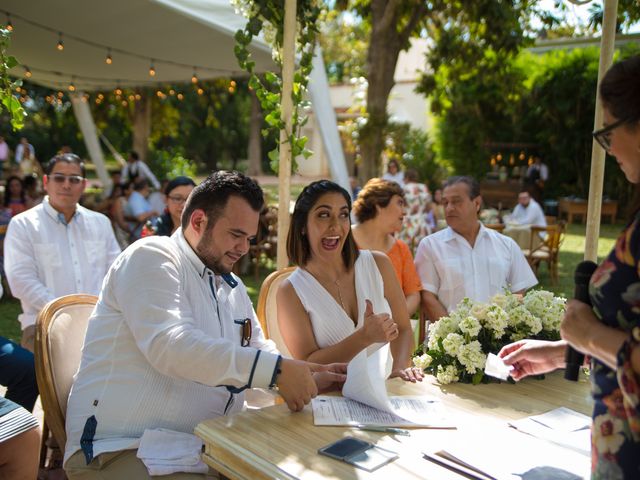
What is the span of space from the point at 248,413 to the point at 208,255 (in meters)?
0.64

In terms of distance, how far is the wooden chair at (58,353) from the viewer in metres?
2.51

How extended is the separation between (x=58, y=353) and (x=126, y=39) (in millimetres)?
8765

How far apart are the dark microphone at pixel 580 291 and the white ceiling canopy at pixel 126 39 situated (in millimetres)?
6788

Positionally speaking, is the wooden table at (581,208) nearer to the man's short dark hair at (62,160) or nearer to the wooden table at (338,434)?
the man's short dark hair at (62,160)

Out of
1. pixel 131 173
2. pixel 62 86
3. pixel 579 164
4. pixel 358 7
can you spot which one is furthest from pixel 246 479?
pixel 579 164

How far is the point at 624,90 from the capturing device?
1.45 m

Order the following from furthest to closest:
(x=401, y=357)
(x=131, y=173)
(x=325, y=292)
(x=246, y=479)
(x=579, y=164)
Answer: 1. (x=579, y=164)
2. (x=131, y=173)
3. (x=401, y=357)
4. (x=325, y=292)
5. (x=246, y=479)

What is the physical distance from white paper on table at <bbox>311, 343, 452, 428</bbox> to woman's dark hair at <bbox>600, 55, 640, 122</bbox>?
3.90 feet

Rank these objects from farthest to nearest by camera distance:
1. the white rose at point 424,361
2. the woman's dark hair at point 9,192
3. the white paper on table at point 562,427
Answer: the woman's dark hair at point 9,192 → the white rose at point 424,361 → the white paper on table at point 562,427

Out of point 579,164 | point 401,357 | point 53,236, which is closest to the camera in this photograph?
point 401,357

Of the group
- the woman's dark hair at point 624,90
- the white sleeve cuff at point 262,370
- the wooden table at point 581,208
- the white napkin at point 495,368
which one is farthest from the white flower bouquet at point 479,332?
the wooden table at point 581,208

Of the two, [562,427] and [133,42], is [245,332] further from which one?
[133,42]

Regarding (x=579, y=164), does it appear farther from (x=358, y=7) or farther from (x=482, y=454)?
(x=482, y=454)

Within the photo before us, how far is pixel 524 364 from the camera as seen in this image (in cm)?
214
